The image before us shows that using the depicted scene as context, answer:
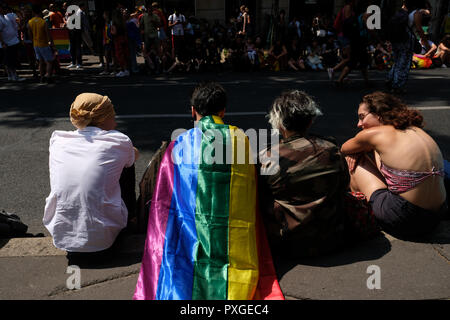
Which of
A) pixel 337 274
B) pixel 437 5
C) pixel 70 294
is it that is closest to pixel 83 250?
pixel 70 294

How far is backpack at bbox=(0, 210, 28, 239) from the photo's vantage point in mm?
A: 3207

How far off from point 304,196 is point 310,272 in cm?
49

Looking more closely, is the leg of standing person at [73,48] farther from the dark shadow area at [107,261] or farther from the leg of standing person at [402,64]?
the dark shadow area at [107,261]

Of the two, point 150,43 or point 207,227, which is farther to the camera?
point 150,43

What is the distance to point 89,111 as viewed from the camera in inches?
113

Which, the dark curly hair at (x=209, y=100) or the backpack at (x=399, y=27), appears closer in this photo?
the dark curly hair at (x=209, y=100)

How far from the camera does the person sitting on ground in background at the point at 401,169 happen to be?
2.89 m

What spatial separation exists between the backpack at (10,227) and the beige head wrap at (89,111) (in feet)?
3.29

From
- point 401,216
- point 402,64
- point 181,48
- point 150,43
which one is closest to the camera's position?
point 401,216

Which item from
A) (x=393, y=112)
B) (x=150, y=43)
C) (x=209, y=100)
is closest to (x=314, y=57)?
(x=150, y=43)

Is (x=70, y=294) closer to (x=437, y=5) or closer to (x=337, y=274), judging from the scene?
(x=337, y=274)

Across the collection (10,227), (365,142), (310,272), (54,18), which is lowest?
(310,272)

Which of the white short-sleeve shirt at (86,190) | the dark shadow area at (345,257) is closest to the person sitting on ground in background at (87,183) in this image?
the white short-sleeve shirt at (86,190)

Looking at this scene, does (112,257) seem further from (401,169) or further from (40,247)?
(401,169)
